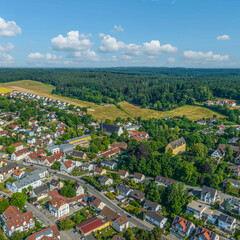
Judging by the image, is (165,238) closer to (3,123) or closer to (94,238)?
(94,238)

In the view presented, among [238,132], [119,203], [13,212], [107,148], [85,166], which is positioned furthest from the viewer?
[238,132]

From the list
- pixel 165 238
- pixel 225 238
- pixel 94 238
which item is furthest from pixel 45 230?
pixel 225 238

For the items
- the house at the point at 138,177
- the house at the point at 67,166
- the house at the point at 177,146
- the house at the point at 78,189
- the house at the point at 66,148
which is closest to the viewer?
the house at the point at 78,189

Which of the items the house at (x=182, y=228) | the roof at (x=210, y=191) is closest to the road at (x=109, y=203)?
the house at (x=182, y=228)

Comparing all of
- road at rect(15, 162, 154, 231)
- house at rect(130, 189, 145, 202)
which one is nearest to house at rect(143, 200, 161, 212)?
house at rect(130, 189, 145, 202)

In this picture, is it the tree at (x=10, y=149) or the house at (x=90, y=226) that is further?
the tree at (x=10, y=149)

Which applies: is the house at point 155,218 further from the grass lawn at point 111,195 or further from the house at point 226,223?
the house at point 226,223

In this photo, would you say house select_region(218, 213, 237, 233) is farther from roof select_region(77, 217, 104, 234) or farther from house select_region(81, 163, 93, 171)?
house select_region(81, 163, 93, 171)
